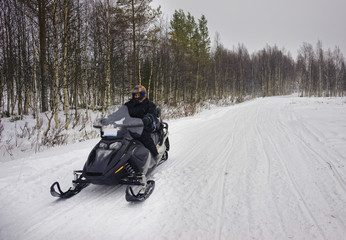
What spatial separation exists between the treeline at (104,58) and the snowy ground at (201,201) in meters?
6.80

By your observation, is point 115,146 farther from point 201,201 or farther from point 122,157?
point 201,201

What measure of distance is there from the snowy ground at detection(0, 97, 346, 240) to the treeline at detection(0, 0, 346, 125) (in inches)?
268

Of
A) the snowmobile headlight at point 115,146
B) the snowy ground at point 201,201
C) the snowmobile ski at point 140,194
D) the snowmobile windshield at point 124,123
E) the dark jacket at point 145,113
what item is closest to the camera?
the snowy ground at point 201,201

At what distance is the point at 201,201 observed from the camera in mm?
2816

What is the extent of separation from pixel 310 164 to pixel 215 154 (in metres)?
2.05

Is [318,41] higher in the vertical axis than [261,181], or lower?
higher

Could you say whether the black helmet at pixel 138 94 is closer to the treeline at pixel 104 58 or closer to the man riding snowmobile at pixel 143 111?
the man riding snowmobile at pixel 143 111

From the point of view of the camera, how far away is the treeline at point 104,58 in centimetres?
1034

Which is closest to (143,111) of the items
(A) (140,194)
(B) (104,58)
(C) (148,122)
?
(C) (148,122)

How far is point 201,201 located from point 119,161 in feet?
4.59

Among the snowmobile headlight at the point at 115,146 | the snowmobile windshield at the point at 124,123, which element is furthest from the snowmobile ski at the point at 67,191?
the snowmobile windshield at the point at 124,123

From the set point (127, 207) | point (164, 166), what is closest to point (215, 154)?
point (164, 166)

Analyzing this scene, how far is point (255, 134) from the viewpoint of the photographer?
22.1 ft

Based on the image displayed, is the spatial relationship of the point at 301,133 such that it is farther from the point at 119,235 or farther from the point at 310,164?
the point at 119,235
